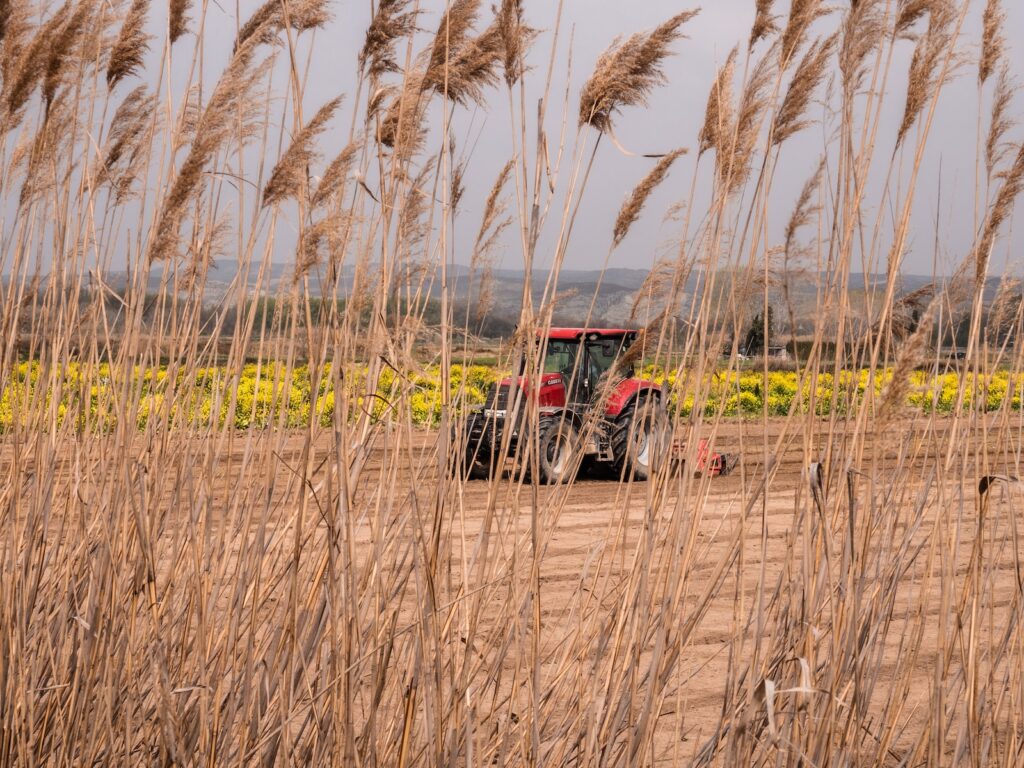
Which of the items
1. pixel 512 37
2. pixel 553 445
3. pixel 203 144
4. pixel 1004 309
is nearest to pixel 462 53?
pixel 512 37

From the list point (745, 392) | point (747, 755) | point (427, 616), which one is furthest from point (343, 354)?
point (745, 392)

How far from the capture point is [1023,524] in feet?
18.1

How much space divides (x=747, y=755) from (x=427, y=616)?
0.45m

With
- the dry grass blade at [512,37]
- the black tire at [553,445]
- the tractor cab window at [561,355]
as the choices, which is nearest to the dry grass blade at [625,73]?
the dry grass blade at [512,37]

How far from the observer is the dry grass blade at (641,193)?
67.3 inches

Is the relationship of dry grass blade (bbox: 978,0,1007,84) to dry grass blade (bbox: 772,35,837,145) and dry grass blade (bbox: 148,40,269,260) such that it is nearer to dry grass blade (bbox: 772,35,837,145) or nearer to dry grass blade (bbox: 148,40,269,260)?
dry grass blade (bbox: 772,35,837,145)

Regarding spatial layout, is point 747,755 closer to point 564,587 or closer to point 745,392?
point 564,587

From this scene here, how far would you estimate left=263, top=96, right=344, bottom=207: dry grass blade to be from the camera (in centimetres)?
153

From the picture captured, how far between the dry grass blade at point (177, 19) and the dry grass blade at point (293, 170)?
0.56 m

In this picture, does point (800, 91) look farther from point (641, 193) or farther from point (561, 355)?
point (561, 355)

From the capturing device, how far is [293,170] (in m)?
1.54

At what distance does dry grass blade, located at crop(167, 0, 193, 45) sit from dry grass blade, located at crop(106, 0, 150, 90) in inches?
2.6

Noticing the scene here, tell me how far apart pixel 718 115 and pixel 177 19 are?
1.04 m

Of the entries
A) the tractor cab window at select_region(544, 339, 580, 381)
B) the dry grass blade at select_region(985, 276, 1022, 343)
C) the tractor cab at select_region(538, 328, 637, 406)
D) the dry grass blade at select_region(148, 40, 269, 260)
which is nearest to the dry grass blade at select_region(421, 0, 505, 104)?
the dry grass blade at select_region(148, 40, 269, 260)
